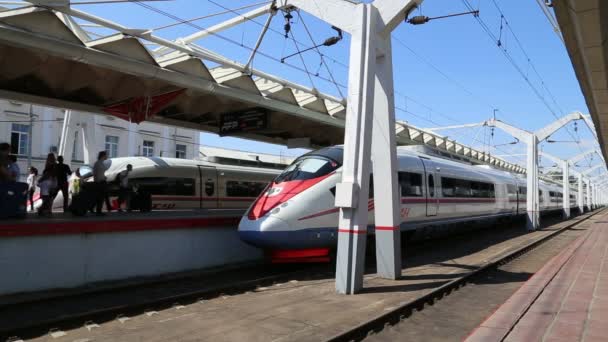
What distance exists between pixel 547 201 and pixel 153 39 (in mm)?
32355

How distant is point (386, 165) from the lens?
8.87 m

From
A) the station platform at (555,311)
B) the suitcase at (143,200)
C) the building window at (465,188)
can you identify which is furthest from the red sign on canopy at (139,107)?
the station platform at (555,311)

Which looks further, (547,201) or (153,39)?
(547,201)

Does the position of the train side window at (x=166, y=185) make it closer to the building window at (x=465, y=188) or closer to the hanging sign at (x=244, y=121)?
the hanging sign at (x=244, y=121)

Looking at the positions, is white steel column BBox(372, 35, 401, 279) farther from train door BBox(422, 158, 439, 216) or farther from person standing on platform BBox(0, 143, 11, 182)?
person standing on platform BBox(0, 143, 11, 182)

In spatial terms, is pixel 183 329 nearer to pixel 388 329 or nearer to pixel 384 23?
pixel 388 329

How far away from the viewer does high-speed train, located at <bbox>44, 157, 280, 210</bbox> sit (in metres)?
16.2

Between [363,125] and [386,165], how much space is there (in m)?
1.30

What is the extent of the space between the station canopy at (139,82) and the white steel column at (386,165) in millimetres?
4420

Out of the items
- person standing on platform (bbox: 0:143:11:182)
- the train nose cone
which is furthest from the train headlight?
person standing on platform (bbox: 0:143:11:182)

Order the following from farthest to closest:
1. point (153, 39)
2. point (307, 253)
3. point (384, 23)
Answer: point (153, 39) < point (307, 253) < point (384, 23)

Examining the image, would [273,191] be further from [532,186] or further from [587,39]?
[532,186]

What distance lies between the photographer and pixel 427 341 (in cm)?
557

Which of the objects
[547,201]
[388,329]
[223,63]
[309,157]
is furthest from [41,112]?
Result: [547,201]
